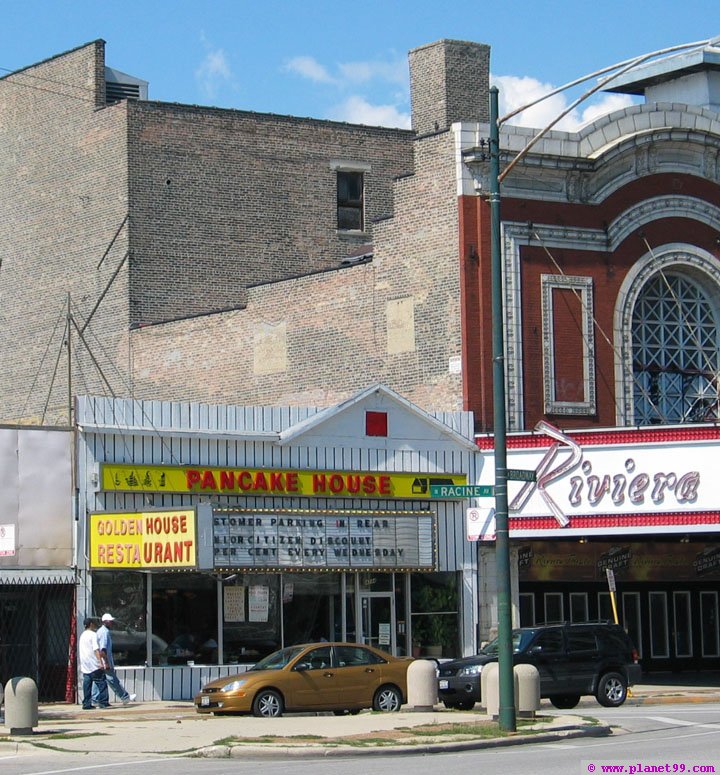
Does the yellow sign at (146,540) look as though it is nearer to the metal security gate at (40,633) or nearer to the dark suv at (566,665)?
the metal security gate at (40,633)

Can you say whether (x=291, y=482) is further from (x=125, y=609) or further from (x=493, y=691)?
(x=493, y=691)

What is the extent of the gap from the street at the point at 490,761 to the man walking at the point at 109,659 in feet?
21.1

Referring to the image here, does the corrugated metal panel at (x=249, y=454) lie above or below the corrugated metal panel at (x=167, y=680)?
above

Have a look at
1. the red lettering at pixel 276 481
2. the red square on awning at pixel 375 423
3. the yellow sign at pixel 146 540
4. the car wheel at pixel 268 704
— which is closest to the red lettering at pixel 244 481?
the red lettering at pixel 276 481

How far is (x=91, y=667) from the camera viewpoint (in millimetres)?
28484

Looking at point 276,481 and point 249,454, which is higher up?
point 249,454

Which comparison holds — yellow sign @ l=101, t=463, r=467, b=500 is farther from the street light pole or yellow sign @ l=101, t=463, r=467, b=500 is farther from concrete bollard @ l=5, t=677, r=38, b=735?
concrete bollard @ l=5, t=677, r=38, b=735

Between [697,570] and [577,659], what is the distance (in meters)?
12.8

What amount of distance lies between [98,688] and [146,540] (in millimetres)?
3138

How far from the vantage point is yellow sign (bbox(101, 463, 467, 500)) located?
3197 centimetres

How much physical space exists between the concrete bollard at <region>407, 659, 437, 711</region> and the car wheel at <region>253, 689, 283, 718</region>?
7.52 feet

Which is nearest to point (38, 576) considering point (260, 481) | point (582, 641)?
point (260, 481)

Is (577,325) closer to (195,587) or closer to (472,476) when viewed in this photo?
(472,476)

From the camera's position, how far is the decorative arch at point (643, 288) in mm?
38219
